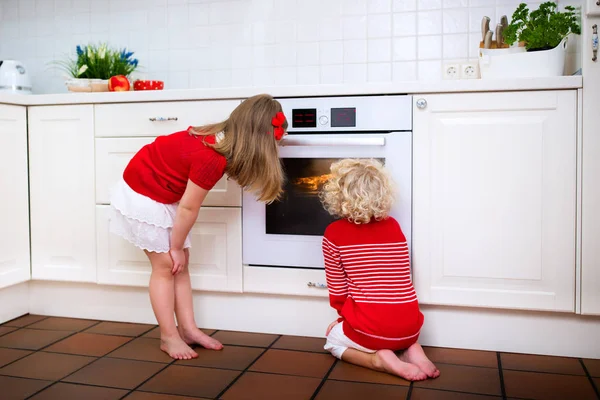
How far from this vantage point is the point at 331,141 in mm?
2080

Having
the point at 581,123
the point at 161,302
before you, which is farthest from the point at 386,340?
the point at 581,123

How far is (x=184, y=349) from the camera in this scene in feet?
6.54

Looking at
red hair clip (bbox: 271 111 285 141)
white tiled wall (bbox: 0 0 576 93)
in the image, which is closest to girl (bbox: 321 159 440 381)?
red hair clip (bbox: 271 111 285 141)

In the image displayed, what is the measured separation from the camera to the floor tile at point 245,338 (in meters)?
2.13

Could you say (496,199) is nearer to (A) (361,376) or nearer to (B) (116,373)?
(A) (361,376)

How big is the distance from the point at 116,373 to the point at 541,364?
1.30 meters

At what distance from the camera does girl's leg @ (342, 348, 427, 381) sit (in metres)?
1.76

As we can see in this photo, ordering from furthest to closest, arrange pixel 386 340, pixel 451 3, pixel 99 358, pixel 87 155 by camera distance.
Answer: pixel 451 3
pixel 87 155
pixel 99 358
pixel 386 340

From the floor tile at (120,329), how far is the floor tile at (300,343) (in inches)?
21.2

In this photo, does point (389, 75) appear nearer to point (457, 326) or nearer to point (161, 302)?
point (457, 326)

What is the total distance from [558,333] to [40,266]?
1.95m

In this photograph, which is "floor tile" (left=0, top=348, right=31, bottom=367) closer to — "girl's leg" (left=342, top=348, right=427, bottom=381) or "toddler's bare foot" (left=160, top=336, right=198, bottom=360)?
"toddler's bare foot" (left=160, top=336, right=198, bottom=360)

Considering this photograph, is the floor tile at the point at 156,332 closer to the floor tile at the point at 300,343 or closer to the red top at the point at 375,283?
the floor tile at the point at 300,343

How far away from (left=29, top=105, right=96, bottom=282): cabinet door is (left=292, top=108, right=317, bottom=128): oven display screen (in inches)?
32.0
